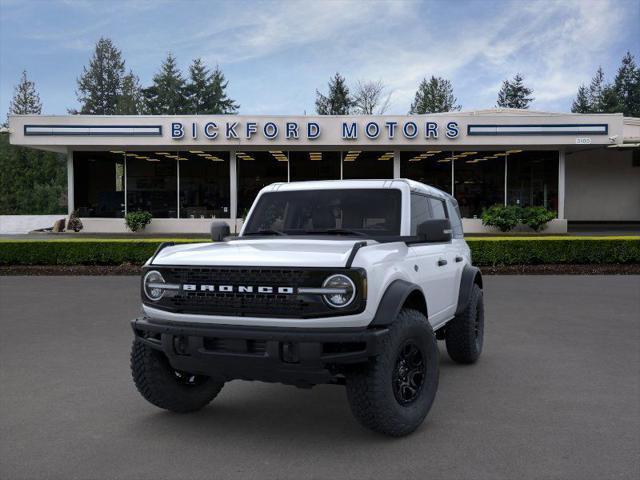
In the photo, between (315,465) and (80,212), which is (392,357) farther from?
(80,212)

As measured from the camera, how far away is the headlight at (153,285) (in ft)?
14.3

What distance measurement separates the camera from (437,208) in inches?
245

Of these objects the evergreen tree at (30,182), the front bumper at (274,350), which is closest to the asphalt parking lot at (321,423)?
the front bumper at (274,350)

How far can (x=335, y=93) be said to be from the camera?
2773 inches

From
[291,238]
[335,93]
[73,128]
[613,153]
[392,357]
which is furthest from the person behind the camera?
[335,93]

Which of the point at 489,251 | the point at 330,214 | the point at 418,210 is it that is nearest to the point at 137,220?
the point at 489,251

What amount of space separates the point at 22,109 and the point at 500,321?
77.5 m

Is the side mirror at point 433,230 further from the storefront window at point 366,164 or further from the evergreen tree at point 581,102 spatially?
the evergreen tree at point 581,102

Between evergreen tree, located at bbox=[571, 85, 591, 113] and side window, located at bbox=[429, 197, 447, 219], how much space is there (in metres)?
80.7

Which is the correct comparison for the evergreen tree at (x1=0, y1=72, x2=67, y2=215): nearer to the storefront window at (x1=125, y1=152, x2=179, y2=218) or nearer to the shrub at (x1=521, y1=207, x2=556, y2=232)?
the storefront window at (x1=125, y1=152, x2=179, y2=218)

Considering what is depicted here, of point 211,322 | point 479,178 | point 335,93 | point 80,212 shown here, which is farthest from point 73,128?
point 335,93

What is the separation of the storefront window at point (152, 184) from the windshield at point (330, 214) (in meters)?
22.7

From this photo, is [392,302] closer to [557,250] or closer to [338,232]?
[338,232]

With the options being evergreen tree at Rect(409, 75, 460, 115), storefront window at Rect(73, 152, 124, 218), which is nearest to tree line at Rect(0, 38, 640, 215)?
evergreen tree at Rect(409, 75, 460, 115)
